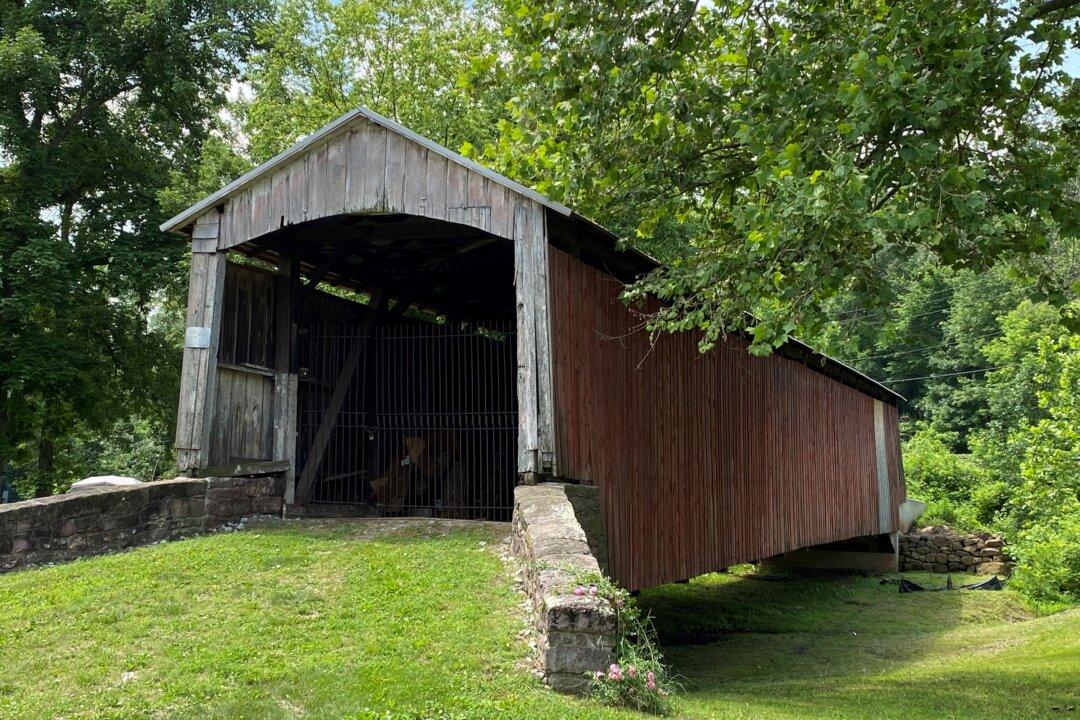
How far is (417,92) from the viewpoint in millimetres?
23422

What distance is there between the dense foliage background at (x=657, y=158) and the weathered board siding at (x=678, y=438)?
81cm

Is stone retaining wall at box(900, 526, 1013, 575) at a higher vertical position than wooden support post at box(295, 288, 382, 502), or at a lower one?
lower

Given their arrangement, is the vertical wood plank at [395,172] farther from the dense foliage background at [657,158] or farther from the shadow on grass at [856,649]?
the shadow on grass at [856,649]

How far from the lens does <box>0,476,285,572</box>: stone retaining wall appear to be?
8453 mm

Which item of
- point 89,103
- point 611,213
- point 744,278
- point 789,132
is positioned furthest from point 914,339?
point 89,103

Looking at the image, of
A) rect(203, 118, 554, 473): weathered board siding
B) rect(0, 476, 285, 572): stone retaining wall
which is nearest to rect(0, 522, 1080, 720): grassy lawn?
rect(0, 476, 285, 572): stone retaining wall

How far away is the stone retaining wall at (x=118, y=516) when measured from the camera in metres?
8.45

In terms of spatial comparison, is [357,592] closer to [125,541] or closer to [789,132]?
[125,541]

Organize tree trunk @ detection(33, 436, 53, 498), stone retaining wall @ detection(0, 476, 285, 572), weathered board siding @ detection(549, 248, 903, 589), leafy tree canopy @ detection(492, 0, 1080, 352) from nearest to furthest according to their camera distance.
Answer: leafy tree canopy @ detection(492, 0, 1080, 352)
stone retaining wall @ detection(0, 476, 285, 572)
weathered board siding @ detection(549, 248, 903, 589)
tree trunk @ detection(33, 436, 53, 498)

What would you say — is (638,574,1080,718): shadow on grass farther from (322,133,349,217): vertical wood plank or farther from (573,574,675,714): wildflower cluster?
(322,133,349,217): vertical wood plank

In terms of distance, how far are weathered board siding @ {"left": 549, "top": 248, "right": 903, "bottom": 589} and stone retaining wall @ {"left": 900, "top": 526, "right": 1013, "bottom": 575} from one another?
7214 millimetres

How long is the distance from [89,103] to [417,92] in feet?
25.1

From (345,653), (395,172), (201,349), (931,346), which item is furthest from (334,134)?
(931,346)

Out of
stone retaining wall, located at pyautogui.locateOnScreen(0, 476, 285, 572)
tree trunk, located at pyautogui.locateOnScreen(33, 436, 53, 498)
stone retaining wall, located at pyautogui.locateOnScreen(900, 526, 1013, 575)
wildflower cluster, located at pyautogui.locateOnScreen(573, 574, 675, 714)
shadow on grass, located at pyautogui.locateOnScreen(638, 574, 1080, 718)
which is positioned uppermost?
tree trunk, located at pyautogui.locateOnScreen(33, 436, 53, 498)
